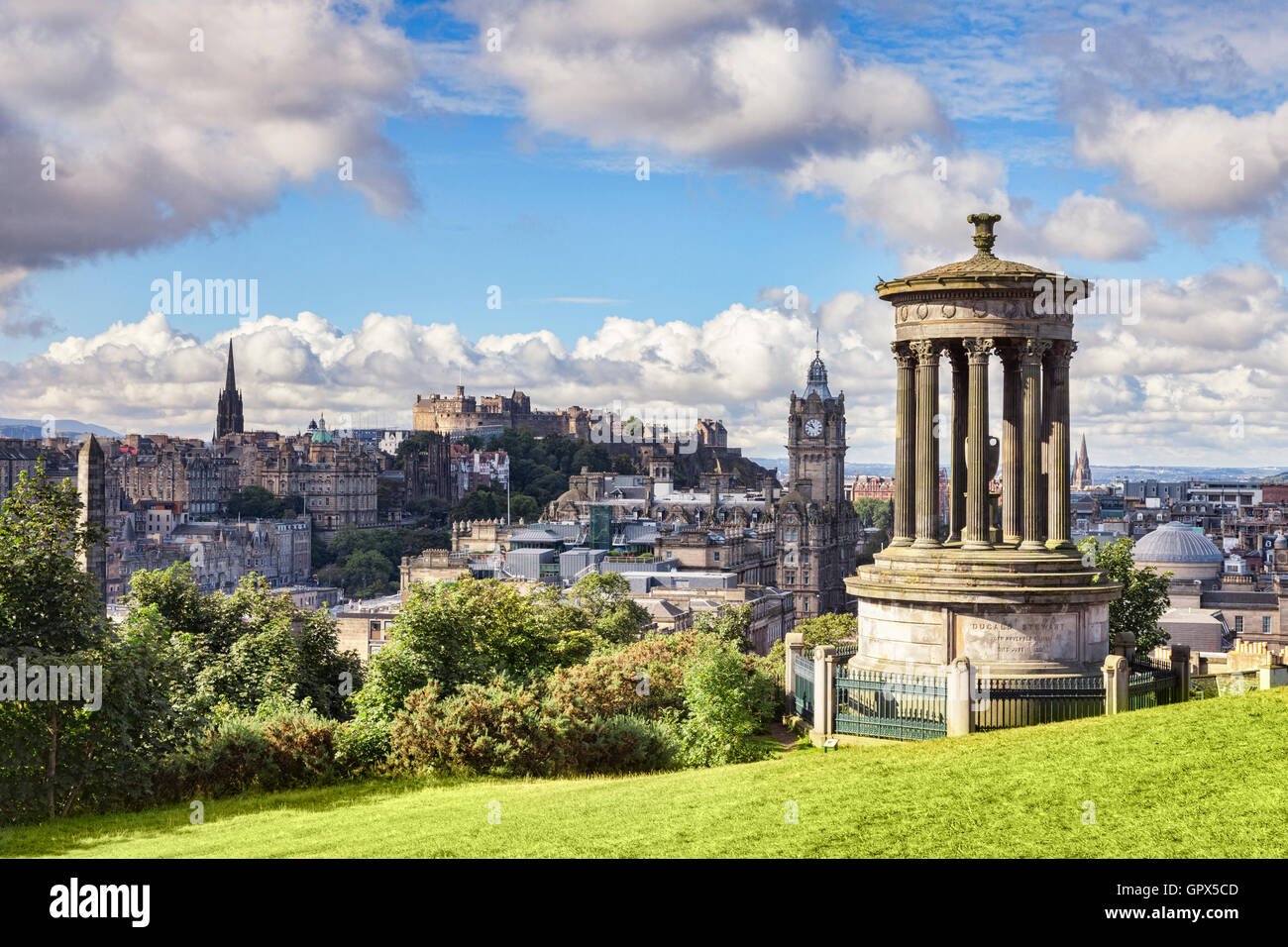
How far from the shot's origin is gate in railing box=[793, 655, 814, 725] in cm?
2580

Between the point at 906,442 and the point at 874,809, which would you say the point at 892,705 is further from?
the point at 874,809

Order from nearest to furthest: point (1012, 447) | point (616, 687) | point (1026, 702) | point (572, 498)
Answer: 1. point (1026, 702)
2. point (1012, 447)
3. point (616, 687)
4. point (572, 498)

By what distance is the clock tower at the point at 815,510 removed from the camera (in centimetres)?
15988

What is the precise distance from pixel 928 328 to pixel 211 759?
15692mm

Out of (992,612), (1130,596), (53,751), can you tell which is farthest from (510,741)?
(1130,596)

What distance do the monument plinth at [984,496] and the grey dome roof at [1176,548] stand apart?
8803cm

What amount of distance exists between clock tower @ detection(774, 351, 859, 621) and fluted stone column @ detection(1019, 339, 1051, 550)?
114592mm

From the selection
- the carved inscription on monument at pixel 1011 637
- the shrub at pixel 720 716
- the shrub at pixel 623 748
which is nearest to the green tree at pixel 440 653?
the shrub at pixel 623 748

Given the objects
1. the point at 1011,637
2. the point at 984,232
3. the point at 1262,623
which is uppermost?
the point at 984,232

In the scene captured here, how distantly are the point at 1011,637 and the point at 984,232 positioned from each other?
800cm

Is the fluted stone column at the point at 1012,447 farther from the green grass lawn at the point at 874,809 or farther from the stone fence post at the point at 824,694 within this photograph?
the green grass lawn at the point at 874,809

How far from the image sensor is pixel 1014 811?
55.4ft

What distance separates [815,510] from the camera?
545 feet
